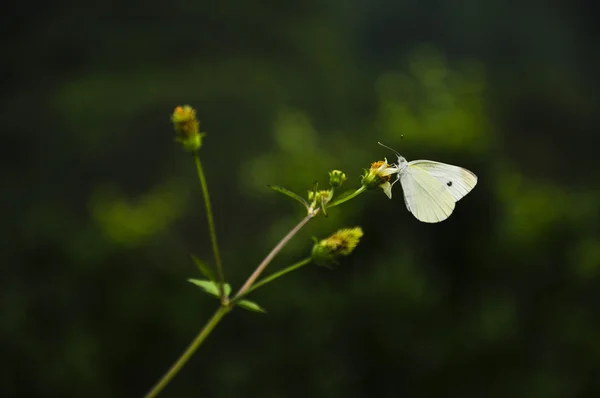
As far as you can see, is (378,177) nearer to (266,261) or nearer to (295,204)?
(266,261)

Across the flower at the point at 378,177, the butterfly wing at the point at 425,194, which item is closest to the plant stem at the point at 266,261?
the flower at the point at 378,177

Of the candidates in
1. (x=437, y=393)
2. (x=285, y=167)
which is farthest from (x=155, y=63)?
(x=437, y=393)

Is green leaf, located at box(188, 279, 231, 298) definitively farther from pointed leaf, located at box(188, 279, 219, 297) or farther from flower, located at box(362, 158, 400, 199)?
flower, located at box(362, 158, 400, 199)

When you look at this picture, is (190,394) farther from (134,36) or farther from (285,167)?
(134,36)

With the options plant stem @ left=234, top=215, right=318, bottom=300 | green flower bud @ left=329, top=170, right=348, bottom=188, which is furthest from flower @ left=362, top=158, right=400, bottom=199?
plant stem @ left=234, top=215, right=318, bottom=300

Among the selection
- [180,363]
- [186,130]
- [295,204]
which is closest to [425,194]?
[186,130]
